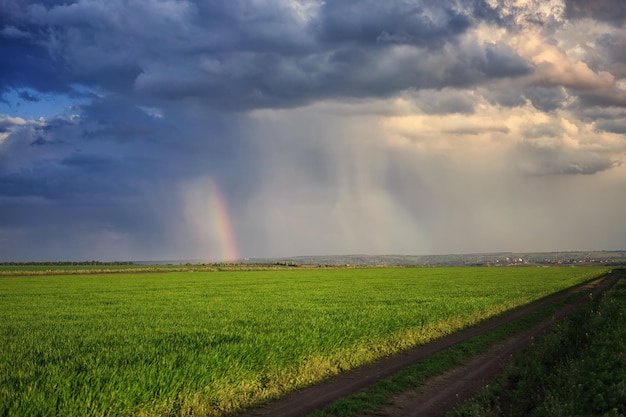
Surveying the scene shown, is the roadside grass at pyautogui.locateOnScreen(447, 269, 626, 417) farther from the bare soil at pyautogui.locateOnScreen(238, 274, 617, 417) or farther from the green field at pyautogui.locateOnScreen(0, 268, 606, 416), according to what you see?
the green field at pyautogui.locateOnScreen(0, 268, 606, 416)

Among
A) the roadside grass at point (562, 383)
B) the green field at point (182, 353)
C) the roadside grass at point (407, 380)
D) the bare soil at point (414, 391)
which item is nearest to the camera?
the roadside grass at point (562, 383)

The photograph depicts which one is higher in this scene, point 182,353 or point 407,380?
point 182,353

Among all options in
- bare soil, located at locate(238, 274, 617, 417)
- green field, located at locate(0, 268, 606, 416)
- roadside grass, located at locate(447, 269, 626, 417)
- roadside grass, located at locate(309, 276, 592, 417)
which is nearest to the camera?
roadside grass, located at locate(447, 269, 626, 417)

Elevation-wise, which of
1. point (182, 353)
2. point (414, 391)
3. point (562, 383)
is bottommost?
point (414, 391)

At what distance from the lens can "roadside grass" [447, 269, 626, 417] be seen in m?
10.3

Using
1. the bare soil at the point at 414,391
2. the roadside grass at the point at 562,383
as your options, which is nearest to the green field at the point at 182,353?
the bare soil at the point at 414,391

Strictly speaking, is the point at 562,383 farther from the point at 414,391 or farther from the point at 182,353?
the point at 182,353

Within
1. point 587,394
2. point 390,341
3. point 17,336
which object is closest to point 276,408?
point 587,394

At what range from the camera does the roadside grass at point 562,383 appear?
10297mm

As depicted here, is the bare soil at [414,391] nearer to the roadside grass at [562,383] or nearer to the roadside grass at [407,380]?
the roadside grass at [407,380]

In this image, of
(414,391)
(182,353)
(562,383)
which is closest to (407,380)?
(414,391)

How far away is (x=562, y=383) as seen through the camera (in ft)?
42.5

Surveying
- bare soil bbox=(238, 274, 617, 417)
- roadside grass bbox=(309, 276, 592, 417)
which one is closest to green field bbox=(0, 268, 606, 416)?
bare soil bbox=(238, 274, 617, 417)

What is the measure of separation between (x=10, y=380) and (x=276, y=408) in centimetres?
626
